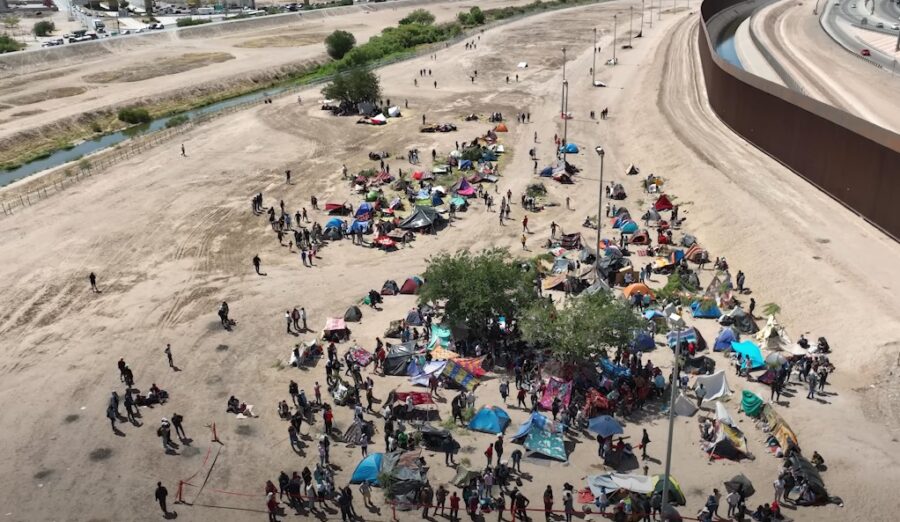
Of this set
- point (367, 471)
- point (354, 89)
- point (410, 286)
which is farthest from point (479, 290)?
point (354, 89)

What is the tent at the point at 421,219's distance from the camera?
1831 inches

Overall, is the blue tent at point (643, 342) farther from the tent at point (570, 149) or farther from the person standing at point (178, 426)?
the tent at point (570, 149)

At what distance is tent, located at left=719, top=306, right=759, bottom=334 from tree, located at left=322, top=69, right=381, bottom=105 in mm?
53146

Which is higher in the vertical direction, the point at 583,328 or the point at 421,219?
the point at 583,328

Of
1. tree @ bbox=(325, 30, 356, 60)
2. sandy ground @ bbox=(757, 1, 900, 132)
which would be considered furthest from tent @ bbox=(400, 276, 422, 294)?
tree @ bbox=(325, 30, 356, 60)

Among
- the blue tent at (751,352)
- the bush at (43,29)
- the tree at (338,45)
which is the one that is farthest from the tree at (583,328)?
the bush at (43,29)

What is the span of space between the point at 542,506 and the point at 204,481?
10171 mm

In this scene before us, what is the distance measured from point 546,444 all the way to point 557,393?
2.75 m

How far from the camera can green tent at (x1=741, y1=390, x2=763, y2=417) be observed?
1056 inches

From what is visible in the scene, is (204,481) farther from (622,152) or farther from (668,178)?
(622,152)

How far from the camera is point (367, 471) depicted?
79.3ft

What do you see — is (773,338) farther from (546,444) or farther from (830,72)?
(830,72)

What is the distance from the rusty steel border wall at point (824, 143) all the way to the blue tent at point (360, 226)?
24323 millimetres

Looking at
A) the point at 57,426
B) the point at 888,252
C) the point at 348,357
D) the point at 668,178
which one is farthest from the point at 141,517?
the point at 668,178
